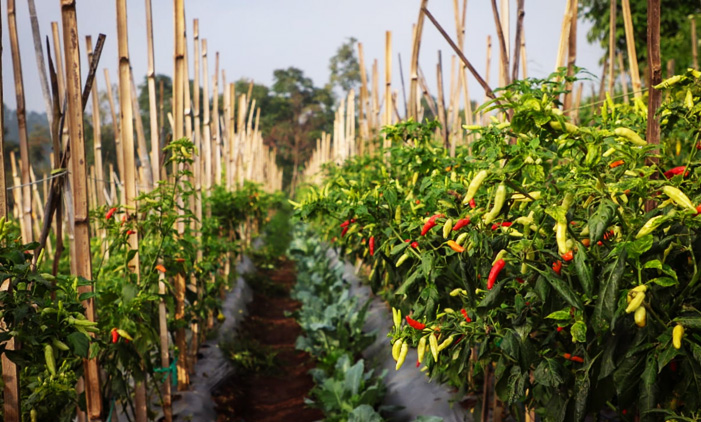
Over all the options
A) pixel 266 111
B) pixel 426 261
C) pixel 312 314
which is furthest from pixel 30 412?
pixel 266 111

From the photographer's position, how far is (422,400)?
11.5ft

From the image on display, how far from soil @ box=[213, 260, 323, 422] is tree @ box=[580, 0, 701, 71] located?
326 inches

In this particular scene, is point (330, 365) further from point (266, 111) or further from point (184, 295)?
point (266, 111)

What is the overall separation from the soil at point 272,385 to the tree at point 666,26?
8.28 m

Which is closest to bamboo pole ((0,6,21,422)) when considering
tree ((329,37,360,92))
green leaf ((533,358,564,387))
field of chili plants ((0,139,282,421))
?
field of chili plants ((0,139,282,421))

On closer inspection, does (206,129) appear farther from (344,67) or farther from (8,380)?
(344,67)

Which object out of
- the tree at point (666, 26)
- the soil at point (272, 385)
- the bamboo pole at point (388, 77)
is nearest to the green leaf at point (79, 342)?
the soil at point (272, 385)

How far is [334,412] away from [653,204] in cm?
303

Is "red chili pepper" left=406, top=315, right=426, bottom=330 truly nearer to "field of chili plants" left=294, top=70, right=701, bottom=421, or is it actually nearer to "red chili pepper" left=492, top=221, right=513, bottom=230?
"field of chili plants" left=294, top=70, right=701, bottom=421

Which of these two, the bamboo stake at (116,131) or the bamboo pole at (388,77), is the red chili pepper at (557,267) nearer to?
the bamboo stake at (116,131)

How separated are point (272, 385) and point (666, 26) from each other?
1103 centimetres

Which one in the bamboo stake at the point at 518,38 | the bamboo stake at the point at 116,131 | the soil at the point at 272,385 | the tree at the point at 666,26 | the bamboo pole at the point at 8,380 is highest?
the tree at the point at 666,26

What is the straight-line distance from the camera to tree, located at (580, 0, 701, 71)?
10.6m

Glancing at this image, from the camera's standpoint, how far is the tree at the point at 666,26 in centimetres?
1064
